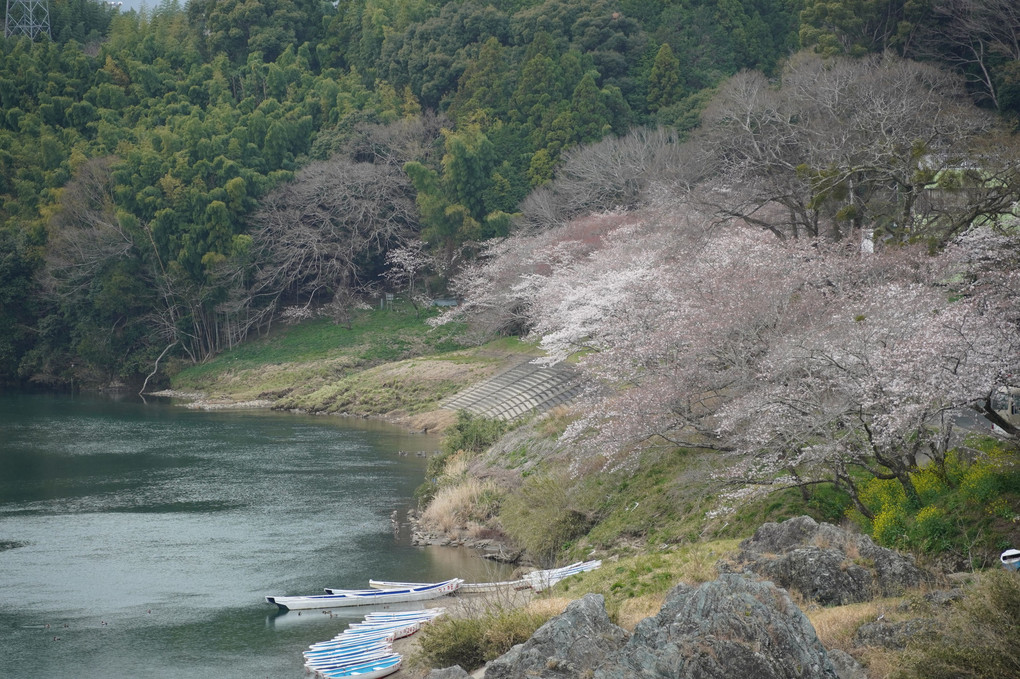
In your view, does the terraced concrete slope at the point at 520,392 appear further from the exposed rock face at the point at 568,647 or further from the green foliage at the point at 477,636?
the exposed rock face at the point at 568,647

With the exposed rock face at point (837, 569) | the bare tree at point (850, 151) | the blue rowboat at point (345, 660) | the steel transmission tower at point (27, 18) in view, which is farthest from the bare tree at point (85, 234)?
the exposed rock face at point (837, 569)

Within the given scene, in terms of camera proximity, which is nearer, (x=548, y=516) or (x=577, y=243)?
(x=548, y=516)

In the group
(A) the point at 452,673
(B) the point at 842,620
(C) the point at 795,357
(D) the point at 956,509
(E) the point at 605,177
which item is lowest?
(A) the point at 452,673

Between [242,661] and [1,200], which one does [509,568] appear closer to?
[242,661]

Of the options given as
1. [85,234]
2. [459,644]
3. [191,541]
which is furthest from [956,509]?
[85,234]

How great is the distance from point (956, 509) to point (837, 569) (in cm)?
302

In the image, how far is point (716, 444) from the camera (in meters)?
22.0

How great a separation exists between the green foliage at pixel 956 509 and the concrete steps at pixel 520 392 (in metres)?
18.3

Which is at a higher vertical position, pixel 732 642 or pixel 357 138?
pixel 357 138

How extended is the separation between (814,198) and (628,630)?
1328 centimetres

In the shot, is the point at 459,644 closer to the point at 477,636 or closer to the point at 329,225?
the point at 477,636

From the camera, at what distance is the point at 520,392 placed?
41.2 m

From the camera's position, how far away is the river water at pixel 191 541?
1983cm

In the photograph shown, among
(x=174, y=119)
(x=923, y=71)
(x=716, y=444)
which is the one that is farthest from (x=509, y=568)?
(x=174, y=119)
